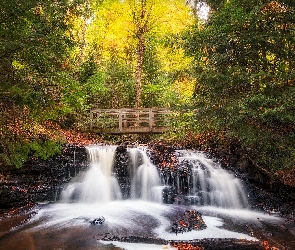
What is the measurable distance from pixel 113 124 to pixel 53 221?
10.1 metres

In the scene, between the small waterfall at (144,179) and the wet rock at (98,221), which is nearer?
the wet rock at (98,221)

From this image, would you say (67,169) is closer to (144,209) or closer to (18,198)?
(18,198)

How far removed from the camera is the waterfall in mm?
10805

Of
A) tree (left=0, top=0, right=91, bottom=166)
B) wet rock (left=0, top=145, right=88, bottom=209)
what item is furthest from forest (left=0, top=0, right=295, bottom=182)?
wet rock (left=0, top=145, right=88, bottom=209)

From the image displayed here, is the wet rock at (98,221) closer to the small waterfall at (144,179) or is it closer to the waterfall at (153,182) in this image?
the waterfall at (153,182)

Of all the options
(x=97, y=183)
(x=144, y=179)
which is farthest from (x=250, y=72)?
(x=97, y=183)

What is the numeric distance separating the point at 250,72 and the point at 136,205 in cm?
579

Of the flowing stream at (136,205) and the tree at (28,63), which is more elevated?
the tree at (28,63)

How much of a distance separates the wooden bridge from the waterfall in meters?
5.75

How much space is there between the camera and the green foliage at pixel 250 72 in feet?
25.8

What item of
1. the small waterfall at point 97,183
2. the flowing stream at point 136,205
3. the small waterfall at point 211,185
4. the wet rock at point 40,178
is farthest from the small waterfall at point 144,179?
the wet rock at point 40,178

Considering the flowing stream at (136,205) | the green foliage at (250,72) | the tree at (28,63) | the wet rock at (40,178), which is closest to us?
the tree at (28,63)

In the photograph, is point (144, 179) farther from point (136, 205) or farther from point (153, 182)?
point (136, 205)

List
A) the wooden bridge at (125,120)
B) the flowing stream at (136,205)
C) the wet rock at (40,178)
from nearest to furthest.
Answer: the flowing stream at (136,205)
the wet rock at (40,178)
the wooden bridge at (125,120)
